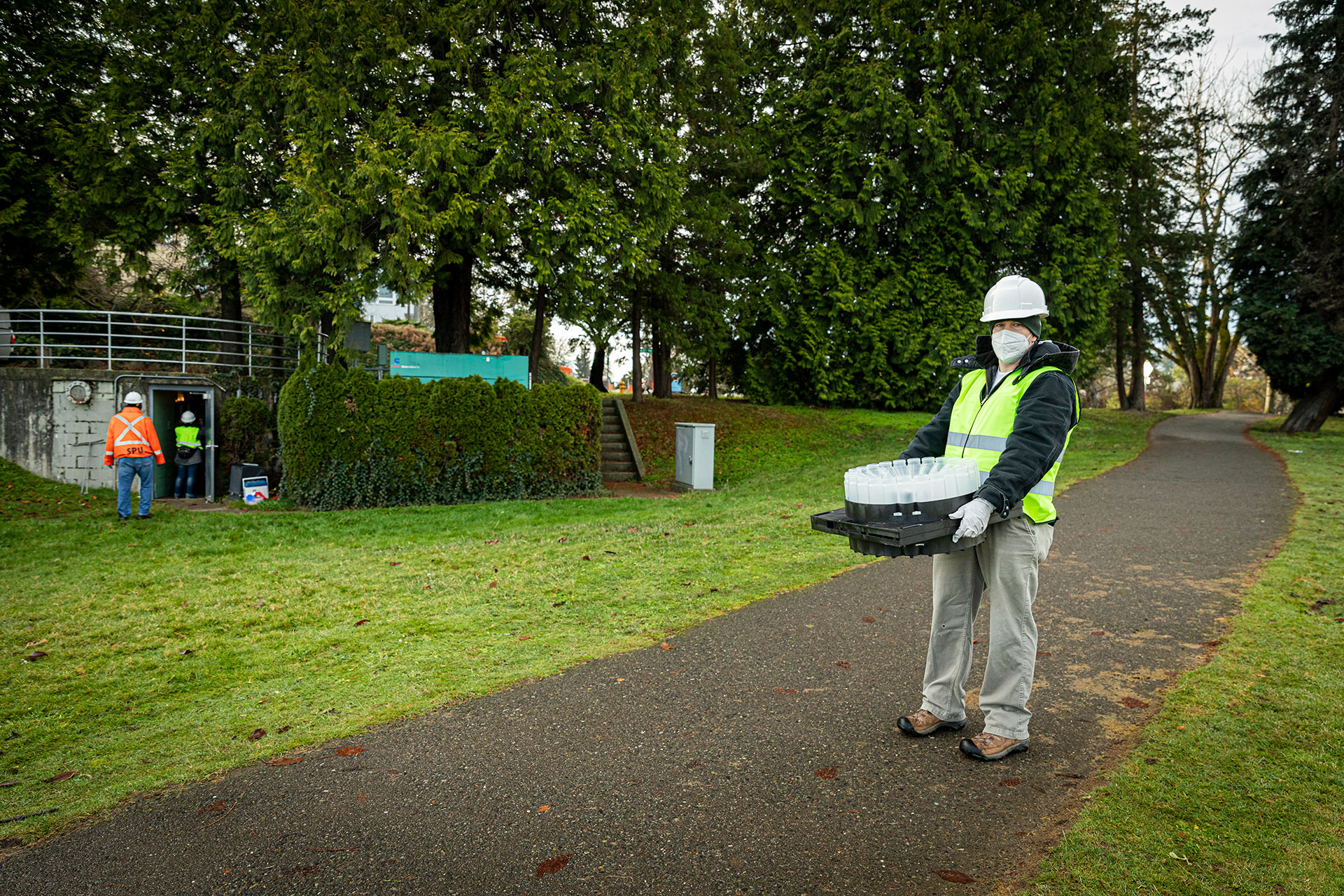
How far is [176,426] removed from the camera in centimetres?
1636

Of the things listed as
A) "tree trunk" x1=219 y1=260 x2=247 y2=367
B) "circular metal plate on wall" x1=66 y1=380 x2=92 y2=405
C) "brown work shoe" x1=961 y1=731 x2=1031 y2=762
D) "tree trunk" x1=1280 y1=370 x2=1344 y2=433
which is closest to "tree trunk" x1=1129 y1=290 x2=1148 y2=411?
"tree trunk" x1=1280 y1=370 x2=1344 y2=433

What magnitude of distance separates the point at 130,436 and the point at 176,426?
4485mm

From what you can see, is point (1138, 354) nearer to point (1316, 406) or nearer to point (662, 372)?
point (1316, 406)

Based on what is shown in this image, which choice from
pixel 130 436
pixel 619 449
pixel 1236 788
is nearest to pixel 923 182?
pixel 619 449

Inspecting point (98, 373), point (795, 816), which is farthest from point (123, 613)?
point (98, 373)

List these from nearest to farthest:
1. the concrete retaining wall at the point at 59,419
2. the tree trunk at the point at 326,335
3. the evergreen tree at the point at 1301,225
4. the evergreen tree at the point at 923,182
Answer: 1. the concrete retaining wall at the point at 59,419
2. the tree trunk at the point at 326,335
3. the evergreen tree at the point at 1301,225
4. the evergreen tree at the point at 923,182

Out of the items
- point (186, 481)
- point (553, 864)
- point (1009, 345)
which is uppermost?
point (1009, 345)

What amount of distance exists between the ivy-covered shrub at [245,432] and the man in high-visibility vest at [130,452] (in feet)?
10.3

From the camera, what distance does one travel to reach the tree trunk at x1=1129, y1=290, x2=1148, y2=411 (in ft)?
106

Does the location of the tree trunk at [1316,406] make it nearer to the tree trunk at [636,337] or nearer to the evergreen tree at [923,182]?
the evergreen tree at [923,182]

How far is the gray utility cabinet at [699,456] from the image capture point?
15.8 metres

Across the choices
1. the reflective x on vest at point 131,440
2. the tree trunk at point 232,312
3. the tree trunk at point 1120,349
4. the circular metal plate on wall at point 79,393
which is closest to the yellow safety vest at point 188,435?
the circular metal plate on wall at point 79,393

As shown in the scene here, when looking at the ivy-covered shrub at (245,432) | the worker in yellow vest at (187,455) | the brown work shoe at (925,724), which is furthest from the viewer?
the ivy-covered shrub at (245,432)

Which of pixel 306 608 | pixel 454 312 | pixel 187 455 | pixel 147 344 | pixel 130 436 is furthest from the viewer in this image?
pixel 147 344
